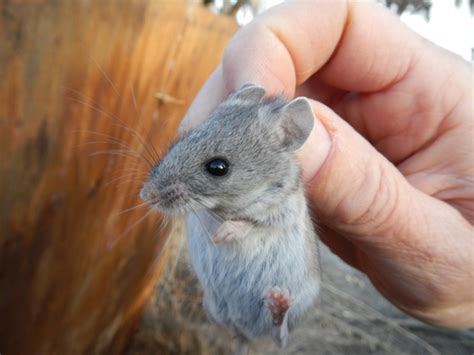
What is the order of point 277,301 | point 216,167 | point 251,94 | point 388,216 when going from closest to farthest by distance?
point 216,167 < point 277,301 < point 251,94 < point 388,216

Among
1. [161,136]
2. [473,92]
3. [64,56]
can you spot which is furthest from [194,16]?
[473,92]

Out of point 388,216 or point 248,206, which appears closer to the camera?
point 248,206

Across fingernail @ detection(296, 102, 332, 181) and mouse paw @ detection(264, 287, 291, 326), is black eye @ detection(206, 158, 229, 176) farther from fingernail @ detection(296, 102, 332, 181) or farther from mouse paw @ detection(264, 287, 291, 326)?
mouse paw @ detection(264, 287, 291, 326)

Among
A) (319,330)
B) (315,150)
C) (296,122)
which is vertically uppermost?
(296,122)

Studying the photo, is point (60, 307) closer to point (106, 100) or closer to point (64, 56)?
point (106, 100)

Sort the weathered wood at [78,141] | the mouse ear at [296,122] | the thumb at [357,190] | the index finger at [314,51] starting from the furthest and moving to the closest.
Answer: the index finger at [314,51], the weathered wood at [78,141], the thumb at [357,190], the mouse ear at [296,122]

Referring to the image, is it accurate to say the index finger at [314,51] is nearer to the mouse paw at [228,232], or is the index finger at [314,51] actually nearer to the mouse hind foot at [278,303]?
the mouse paw at [228,232]

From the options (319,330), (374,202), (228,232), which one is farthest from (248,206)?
(319,330)

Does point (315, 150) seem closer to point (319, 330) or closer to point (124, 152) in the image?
point (124, 152)

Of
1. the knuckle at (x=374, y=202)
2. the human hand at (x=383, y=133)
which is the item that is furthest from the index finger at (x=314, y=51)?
the knuckle at (x=374, y=202)
